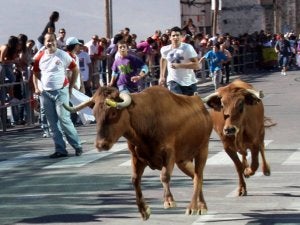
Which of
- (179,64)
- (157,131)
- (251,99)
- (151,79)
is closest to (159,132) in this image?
(157,131)

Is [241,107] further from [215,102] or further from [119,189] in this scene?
[119,189]

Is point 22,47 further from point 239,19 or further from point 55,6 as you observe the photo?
point 239,19

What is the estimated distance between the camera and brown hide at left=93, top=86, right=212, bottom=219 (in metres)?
9.60

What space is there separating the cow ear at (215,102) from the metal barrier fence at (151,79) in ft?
33.9

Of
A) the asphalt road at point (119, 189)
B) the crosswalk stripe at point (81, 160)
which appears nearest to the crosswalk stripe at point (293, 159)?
the asphalt road at point (119, 189)

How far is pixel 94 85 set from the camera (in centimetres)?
2697

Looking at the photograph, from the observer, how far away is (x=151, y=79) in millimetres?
29922

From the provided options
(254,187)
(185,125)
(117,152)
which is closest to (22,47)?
(117,152)

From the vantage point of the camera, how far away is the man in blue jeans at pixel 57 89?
16.4m

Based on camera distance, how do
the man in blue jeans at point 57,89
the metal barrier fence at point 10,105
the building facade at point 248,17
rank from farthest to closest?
the building facade at point 248,17
the metal barrier fence at point 10,105
the man in blue jeans at point 57,89

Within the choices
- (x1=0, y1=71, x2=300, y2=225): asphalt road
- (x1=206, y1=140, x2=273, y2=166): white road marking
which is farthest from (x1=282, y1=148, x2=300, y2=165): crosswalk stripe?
(x1=206, y1=140, x2=273, y2=166): white road marking

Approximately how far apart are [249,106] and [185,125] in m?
1.62

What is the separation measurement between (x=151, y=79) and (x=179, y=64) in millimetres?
13258

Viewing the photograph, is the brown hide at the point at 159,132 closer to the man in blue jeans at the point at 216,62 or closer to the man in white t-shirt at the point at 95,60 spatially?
the man in white t-shirt at the point at 95,60
